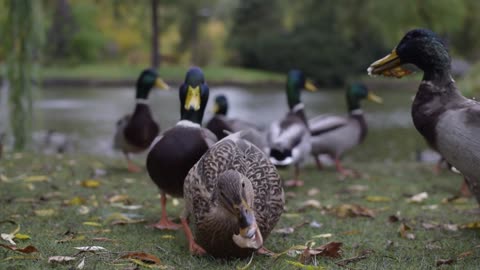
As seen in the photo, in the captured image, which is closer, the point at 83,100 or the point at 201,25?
the point at 83,100

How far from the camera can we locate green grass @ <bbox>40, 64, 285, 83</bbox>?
30.4m

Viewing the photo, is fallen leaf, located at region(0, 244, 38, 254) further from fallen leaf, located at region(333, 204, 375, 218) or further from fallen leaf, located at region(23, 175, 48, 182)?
fallen leaf, located at region(23, 175, 48, 182)

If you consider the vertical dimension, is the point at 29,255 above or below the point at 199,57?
above

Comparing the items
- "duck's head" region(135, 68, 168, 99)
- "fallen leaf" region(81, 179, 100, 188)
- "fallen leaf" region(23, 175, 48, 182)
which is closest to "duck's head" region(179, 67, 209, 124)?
"fallen leaf" region(81, 179, 100, 188)

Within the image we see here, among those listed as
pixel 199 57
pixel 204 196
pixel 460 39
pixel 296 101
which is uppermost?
pixel 204 196

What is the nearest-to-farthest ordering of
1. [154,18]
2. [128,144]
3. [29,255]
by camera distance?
[29,255] → [128,144] → [154,18]

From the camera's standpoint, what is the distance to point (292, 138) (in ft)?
20.2

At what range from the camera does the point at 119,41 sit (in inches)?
1702

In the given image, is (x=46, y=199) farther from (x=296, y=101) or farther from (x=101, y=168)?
(x=296, y=101)

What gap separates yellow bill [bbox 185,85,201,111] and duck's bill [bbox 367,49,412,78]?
1.14 meters

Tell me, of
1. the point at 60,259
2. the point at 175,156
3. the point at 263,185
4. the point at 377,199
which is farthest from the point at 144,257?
the point at 377,199

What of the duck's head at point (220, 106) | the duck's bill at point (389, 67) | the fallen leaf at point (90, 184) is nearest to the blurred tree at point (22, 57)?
the duck's head at point (220, 106)

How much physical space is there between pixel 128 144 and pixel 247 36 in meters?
33.3

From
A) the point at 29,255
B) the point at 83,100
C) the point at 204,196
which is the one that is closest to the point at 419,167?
the point at 204,196
